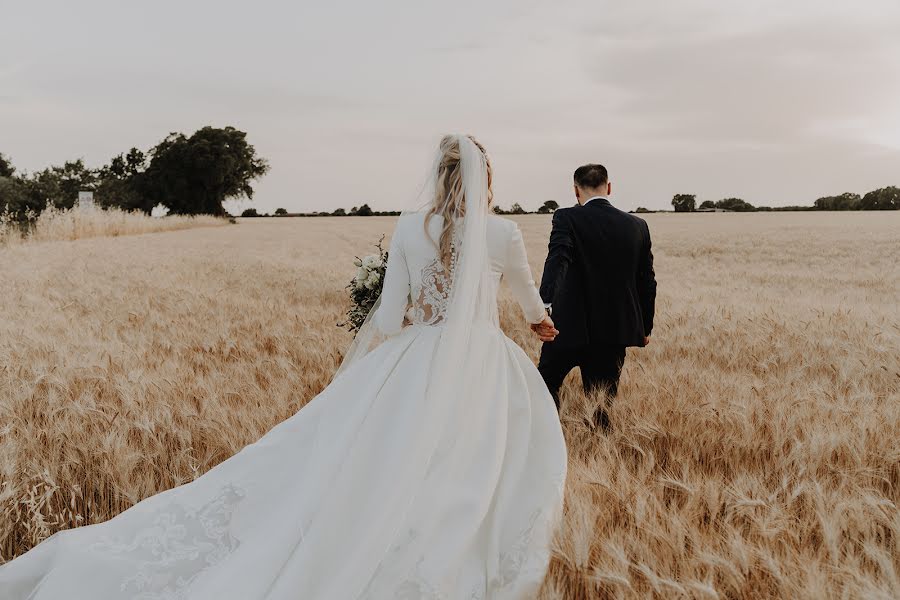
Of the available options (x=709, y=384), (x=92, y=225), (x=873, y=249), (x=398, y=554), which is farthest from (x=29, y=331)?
(x=92, y=225)

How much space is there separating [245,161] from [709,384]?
59763 mm

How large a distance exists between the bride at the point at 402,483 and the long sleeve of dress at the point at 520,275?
0.01 m

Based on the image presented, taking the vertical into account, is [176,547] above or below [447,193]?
below

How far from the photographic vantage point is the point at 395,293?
287 cm

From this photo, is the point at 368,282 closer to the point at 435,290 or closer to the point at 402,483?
the point at 435,290

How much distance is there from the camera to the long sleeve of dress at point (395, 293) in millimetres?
2840

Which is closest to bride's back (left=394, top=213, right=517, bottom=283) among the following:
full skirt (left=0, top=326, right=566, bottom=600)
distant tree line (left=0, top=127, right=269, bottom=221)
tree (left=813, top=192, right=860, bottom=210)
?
full skirt (left=0, top=326, right=566, bottom=600)

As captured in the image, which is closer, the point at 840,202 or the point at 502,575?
the point at 502,575

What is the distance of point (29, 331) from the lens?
5.13 meters

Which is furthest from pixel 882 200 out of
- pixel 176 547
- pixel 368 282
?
pixel 176 547

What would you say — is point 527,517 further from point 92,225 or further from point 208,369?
point 92,225

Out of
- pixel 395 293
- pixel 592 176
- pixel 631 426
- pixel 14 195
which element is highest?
pixel 14 195

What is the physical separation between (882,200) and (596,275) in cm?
6203

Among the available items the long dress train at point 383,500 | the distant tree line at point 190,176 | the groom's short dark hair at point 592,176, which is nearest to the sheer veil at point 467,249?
the long dress train at point 383,500
